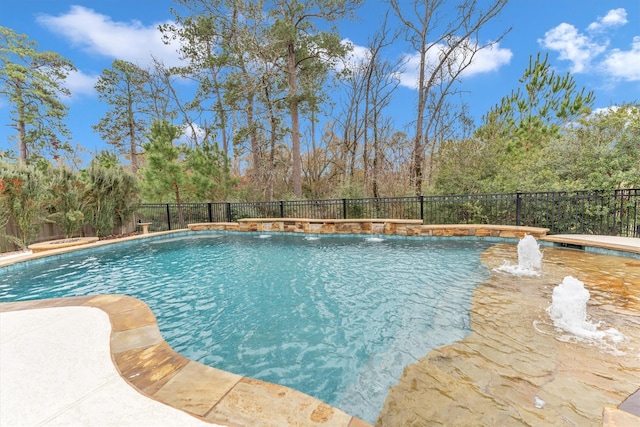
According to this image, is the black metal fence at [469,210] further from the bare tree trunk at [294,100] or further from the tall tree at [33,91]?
the tall tree at [33,91]

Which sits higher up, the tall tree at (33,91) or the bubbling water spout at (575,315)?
the tall tree at (33,91)

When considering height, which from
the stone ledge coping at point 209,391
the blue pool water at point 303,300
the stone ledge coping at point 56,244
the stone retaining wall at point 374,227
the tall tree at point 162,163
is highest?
the tall tree at point 162,163

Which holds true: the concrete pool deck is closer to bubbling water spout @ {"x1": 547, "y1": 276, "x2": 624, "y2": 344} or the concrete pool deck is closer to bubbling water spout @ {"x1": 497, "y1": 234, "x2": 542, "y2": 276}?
bubbling water spout @ {"x1": 547, "y1": 276, "x2": 624, "y2": 344}

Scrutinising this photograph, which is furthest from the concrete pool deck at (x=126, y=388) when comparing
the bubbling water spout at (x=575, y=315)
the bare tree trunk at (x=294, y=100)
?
the bare tree trunk at (x=294, y=100)

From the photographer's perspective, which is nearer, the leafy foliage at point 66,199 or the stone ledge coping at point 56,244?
the stone ledge coping at point 56,244

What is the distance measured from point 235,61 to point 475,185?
11.7 meters

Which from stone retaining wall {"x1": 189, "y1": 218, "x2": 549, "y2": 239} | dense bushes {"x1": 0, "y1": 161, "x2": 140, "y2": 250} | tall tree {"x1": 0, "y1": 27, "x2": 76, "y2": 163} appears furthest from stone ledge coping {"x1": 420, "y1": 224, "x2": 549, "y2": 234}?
tall tree {"x1": 0, "y1": 27, "x2": 76, "y2": 163}

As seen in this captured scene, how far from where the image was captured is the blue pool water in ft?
7.00

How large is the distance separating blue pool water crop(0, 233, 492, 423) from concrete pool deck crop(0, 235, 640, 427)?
337 mm

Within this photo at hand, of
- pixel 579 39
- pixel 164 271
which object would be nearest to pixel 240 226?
pixel 164 271

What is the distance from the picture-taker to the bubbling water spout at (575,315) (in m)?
2.38

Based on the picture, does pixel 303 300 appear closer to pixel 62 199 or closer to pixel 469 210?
pixel 469 210

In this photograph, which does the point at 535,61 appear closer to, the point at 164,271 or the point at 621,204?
the point at 621,204

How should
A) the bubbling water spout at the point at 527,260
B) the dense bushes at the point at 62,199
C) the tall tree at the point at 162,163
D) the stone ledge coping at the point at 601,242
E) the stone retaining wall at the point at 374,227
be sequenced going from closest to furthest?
the bubbling water spout at the point at 527,260 → the stone ledge coping at the point at 601,242 → the dense bushes at the point at 62,199 → the stone retaining wall at the point at 374,227 → the tall tree at the point at 162,163
